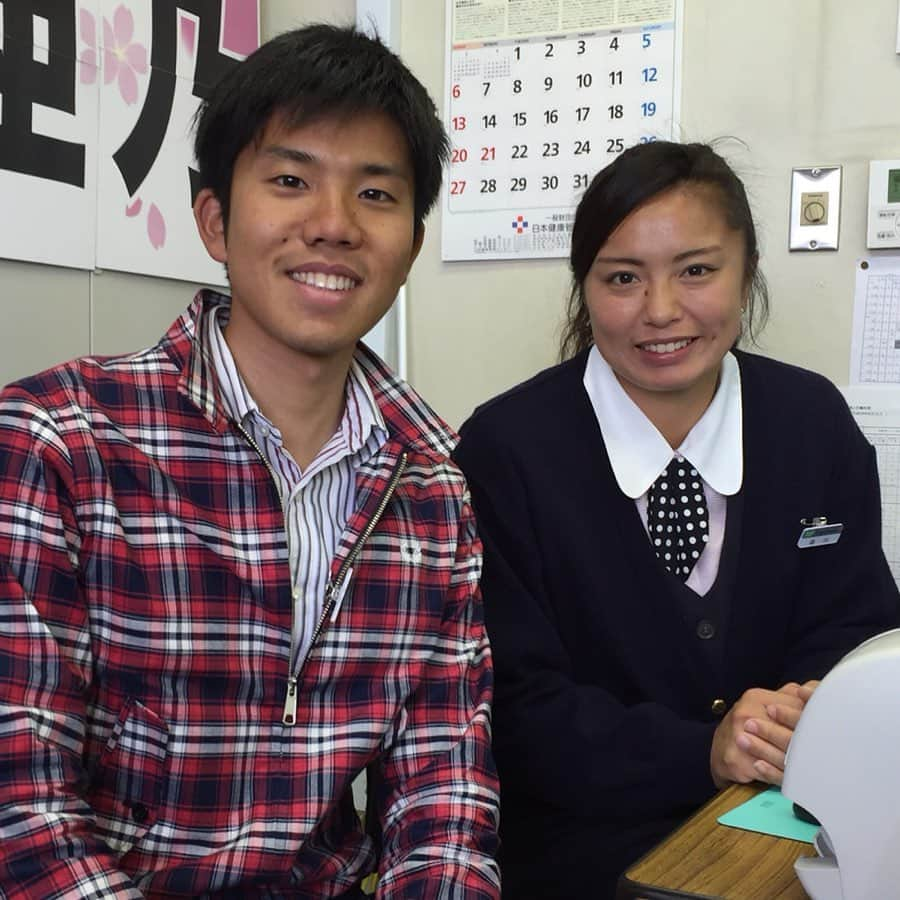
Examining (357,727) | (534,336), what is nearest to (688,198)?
(534,336)

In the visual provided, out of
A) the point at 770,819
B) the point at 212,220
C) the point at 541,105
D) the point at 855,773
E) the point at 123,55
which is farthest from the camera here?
the point at 541,105

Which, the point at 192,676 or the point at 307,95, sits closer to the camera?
the point at 192,676

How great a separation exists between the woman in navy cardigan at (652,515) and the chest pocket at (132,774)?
518 millimetres

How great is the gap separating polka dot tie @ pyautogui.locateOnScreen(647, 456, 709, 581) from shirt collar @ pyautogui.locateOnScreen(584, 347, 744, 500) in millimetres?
18

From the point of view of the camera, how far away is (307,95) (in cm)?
114

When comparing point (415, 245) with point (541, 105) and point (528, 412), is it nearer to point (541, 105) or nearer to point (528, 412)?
point (528, 412)

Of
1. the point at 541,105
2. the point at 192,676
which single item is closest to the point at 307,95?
the point at 192,676

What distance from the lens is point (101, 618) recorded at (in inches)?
39.5

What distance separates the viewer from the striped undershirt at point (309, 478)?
1.13 metres

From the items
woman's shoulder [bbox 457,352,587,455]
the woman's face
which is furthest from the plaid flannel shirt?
the woman's face

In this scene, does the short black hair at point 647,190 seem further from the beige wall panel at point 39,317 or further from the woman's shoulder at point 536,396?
the beige wall panel at point 39,317

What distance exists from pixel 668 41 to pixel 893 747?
63.4 inches

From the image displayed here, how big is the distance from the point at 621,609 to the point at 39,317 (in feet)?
3.28

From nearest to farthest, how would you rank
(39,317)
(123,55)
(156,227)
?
(39,317) < (123,55) < (156,227)
